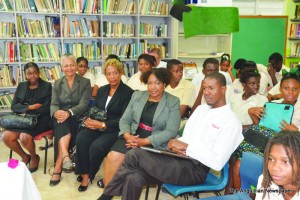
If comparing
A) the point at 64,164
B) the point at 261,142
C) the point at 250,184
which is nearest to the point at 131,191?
the point at 250,184

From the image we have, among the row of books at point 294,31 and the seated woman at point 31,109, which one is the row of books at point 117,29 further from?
the row of books at point 294,31

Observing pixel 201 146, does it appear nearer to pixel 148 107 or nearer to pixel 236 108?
pixel 148 107

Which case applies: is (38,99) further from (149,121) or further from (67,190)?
(149,121)

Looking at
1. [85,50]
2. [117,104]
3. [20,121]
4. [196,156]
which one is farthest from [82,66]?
[196,156]

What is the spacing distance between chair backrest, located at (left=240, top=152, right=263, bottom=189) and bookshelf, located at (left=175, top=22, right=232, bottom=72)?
4215 millimetres

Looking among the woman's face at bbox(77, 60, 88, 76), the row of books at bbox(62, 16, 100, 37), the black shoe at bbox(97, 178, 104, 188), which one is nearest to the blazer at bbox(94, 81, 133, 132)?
the black shoe at bbox(97, 178, 104, 188)

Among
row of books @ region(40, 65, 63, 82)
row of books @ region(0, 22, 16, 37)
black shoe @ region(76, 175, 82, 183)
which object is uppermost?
row of books @ region(0, 22, 16, 37)

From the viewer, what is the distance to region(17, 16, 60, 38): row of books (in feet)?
16.5

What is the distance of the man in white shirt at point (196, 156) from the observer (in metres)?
2.31

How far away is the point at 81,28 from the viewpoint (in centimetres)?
538

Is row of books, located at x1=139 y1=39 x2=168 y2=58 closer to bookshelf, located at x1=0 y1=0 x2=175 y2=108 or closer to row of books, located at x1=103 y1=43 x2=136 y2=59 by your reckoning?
bookshelf, located at x1=0 y1=0 x2=175 y2=108

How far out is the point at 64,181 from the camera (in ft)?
11.6

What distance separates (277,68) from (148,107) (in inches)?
120

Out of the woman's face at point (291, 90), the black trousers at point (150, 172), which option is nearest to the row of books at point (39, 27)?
the black trousers at point (150, 172)
